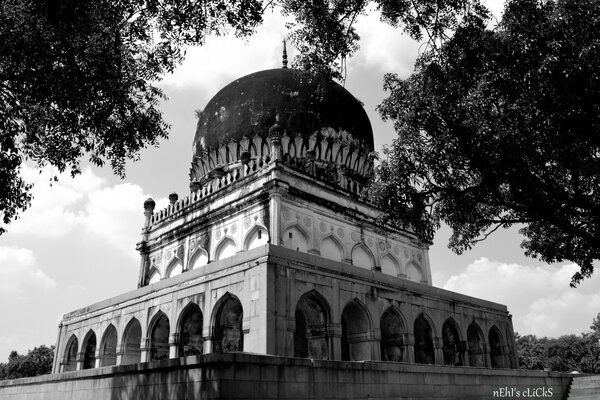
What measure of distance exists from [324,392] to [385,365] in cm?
149

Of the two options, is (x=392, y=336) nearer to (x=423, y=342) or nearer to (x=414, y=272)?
(x=423, y=342)

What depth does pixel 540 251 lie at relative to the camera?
39.9 feet

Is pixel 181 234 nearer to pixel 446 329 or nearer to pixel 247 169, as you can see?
pixel 247 169

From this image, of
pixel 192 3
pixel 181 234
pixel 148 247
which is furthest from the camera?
pixel 148 247

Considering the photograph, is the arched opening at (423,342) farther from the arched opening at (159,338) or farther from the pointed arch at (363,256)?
the arched opening at (159,338)

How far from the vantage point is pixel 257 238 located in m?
14.3

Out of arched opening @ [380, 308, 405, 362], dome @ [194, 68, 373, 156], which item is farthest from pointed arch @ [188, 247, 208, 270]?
arched opening @ [380, 308, 405, 362]

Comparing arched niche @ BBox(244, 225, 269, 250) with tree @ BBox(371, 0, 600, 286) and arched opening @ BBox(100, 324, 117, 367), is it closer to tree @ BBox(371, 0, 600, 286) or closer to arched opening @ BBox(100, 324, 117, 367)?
arched opening @ BBox(100, 324, 117, 367)

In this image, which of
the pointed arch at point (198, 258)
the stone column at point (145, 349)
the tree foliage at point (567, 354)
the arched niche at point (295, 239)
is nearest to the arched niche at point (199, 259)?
the pointed arch at point (198, 258)

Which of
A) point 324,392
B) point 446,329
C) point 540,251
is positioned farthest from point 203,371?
point 540,251

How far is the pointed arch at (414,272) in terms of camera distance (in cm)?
1753

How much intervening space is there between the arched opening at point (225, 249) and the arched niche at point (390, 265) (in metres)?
5.06

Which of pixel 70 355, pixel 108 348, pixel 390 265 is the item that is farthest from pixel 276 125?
pixel 70 355

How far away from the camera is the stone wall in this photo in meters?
6.05
